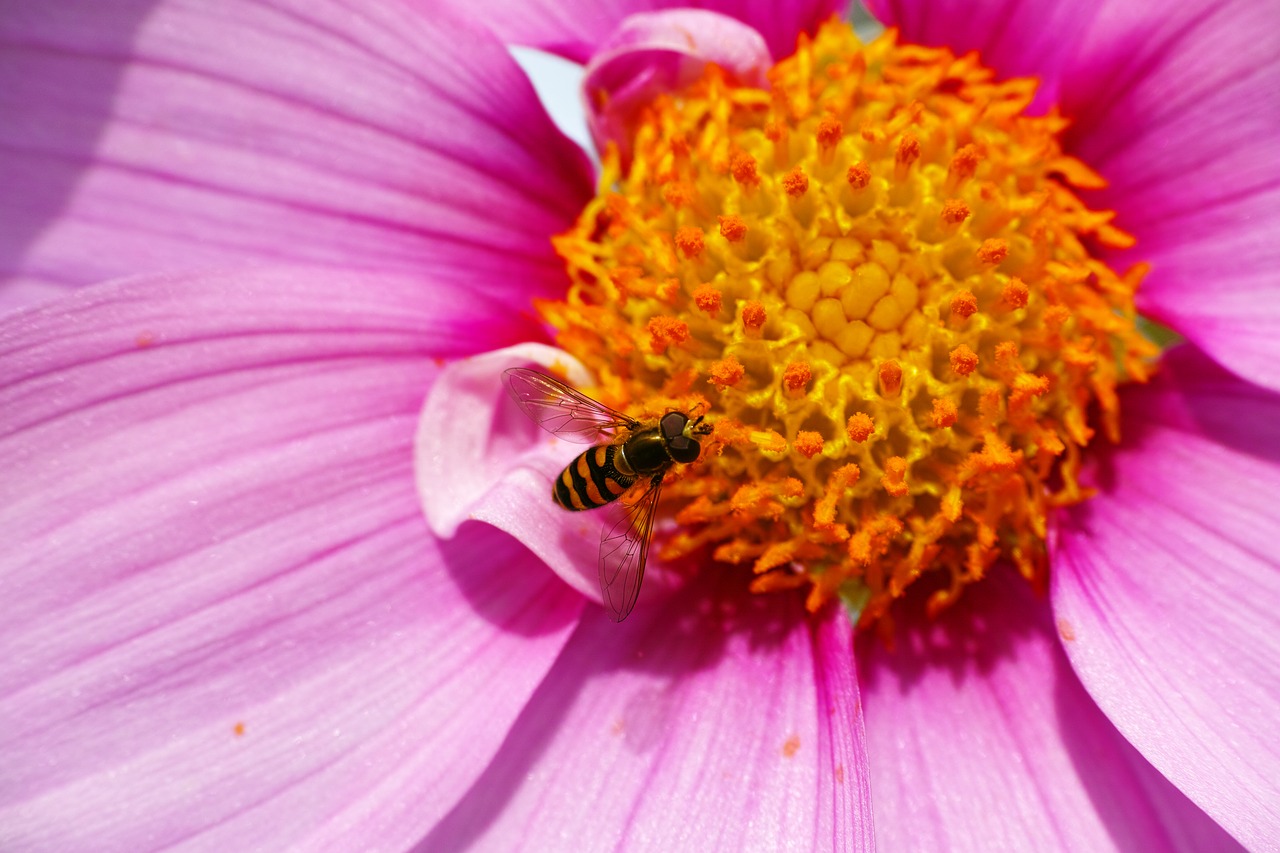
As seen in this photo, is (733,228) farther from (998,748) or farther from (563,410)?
(998,748)

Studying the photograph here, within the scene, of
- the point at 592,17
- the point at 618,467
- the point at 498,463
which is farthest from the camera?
the point at 592,17

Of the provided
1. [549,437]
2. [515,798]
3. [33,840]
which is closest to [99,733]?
[33,840]

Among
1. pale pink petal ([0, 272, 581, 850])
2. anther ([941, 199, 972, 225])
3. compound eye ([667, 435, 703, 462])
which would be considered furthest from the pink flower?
anther ([941, 199, 972, 225])

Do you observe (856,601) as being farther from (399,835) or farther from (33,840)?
(33,840)

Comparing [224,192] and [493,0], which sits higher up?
[493,0]

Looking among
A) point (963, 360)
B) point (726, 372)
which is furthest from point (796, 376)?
point (963, 360)

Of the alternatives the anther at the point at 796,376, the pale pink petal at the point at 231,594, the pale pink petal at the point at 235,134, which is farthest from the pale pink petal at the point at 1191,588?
the pale pink petal at the point at 235,134
